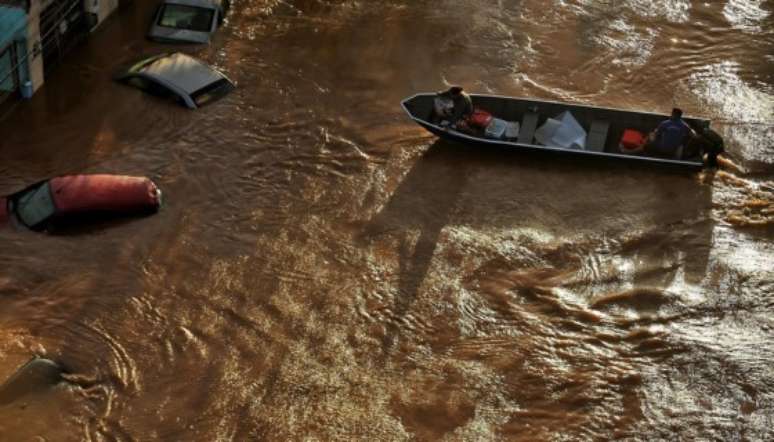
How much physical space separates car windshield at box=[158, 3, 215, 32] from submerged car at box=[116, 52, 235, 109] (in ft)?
6.15

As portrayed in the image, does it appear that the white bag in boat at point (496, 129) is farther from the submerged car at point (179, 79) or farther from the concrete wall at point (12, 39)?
the concrete wall at point (12, 39)

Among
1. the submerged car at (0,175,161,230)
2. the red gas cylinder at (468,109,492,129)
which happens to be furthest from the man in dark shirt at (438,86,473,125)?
the submerged car at (0,175,161,230)

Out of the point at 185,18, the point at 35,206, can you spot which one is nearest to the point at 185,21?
the point at 185,18

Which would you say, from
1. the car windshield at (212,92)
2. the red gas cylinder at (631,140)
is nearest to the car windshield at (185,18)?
the car windshield at (212,92)

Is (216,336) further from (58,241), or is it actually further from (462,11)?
(462,11)

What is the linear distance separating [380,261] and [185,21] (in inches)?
367

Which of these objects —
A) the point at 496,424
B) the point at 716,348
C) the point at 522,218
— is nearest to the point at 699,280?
the point at 716,348

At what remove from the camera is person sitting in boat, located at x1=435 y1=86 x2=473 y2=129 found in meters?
20.3

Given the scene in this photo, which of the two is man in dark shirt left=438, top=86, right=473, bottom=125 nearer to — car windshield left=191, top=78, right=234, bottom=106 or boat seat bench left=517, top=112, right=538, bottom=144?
boat seat bench left=517, top=112, right=538, bottom=144

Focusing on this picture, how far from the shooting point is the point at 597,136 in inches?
805

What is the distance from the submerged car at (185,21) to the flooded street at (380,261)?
321 mm

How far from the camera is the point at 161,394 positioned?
1496cm

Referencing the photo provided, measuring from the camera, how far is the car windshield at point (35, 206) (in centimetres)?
1698

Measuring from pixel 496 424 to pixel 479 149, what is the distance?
7383 mm
